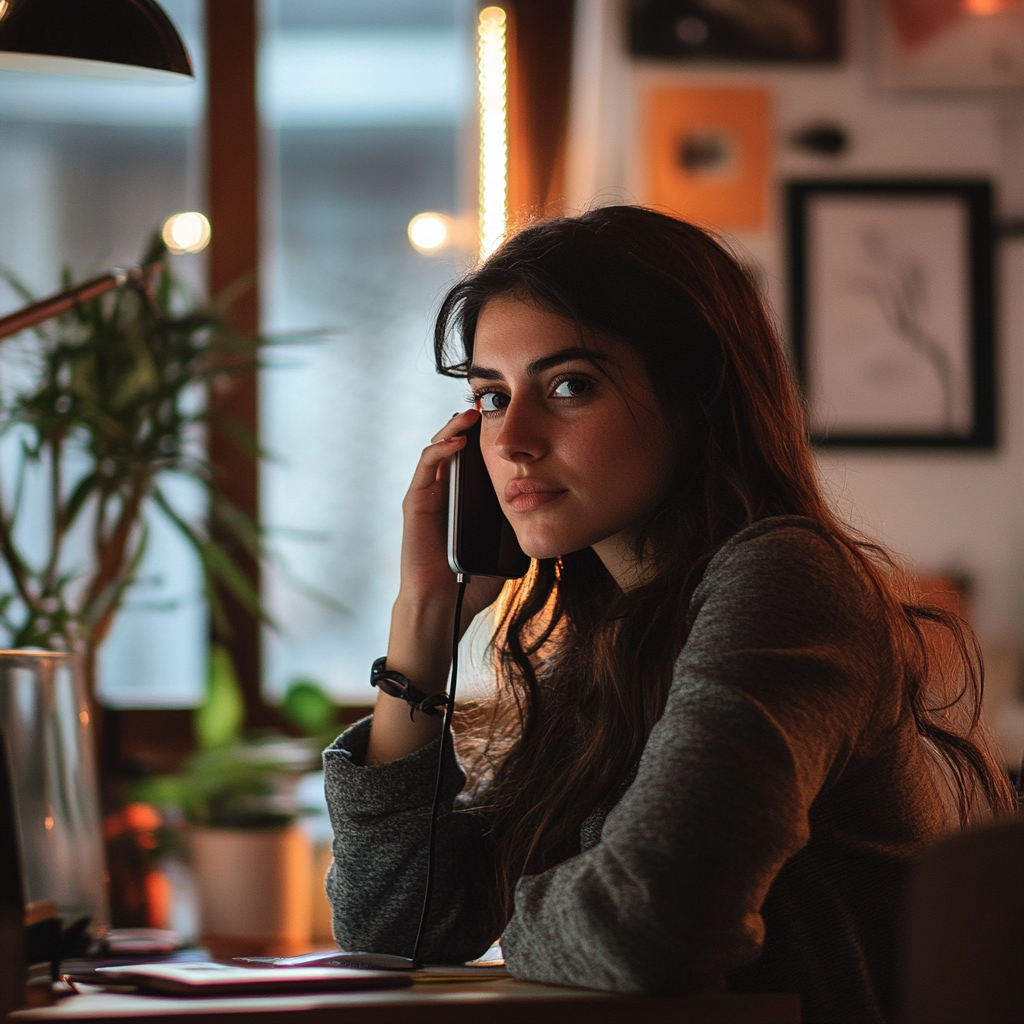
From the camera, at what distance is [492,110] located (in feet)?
8.35

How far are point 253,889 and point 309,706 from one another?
0.57 m

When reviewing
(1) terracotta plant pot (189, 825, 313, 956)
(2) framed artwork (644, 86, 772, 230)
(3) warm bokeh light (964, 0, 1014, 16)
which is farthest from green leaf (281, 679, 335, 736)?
(3) warm bokeh light (964, 0, 1014, 16)

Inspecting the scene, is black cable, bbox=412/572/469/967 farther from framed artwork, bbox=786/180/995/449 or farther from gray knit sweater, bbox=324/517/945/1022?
framed artwork, bbox=786/180/995/449

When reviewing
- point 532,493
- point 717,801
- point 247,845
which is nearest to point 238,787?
point 247,845

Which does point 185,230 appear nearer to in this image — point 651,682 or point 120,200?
point 120,200

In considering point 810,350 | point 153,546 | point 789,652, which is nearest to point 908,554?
point 810,350

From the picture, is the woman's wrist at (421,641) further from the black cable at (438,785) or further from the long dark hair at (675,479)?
the long dark hair at (675,479)

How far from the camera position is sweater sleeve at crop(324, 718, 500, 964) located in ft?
3.67

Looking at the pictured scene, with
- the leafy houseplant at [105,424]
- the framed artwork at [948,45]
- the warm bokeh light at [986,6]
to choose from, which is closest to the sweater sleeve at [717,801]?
the leafy houseplant at [105,424]

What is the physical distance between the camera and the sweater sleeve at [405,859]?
112 centimetres

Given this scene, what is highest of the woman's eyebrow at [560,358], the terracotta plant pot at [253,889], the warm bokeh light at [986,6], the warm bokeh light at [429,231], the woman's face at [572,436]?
the warm bokeh light at [986,6]

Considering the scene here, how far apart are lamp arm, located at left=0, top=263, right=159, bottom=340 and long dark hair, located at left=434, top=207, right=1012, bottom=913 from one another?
1.43 feet

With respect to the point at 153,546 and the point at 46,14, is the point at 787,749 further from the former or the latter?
the point at 153,546

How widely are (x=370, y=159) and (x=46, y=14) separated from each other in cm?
194
